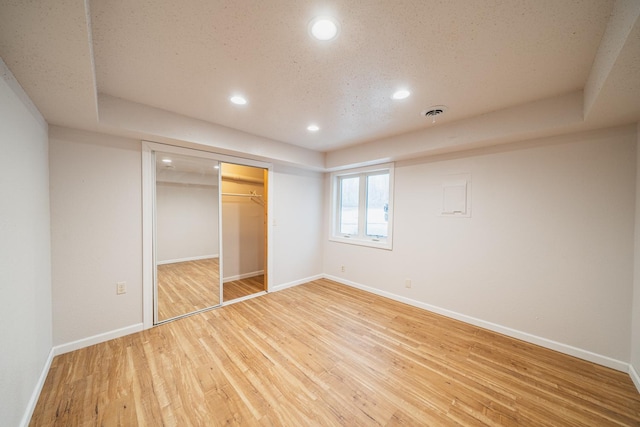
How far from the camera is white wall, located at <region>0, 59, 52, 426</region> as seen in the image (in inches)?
48.9

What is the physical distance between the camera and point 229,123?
273 cm

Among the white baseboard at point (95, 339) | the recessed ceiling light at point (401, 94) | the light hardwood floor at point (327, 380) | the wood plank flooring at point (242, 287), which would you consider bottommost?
the wood plank flooring at point (242, 287)

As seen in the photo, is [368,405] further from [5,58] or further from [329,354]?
[5,58]

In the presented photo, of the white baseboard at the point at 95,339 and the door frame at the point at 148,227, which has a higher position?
the door frame at the point at 148,227

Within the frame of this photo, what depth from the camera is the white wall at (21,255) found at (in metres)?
1.24

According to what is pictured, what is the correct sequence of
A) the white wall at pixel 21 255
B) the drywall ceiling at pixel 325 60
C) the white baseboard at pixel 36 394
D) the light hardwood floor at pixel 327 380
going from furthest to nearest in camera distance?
1. the light hardwood floor at pixel 327 380
2. the white baseboard at pixel 36 394
3. the white wall at pixel 21 255
4. the drywall ceiling at pixel 325 60

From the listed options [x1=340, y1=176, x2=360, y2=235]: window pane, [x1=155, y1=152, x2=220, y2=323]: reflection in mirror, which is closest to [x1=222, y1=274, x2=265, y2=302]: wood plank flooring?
[x1=155, y1=152, x2=220, y2=323]: reflection in mirror

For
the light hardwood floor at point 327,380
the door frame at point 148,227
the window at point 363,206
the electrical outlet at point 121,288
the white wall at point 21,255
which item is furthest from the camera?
the window at point 363,206

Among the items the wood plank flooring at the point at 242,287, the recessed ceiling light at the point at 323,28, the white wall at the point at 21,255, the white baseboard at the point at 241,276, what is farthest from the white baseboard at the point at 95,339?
the recessed ceiling light at the point at 323,28

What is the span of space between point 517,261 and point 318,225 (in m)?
3.02

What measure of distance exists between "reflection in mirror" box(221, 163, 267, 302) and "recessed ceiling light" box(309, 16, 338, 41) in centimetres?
306

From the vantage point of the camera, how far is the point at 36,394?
158 centimetres

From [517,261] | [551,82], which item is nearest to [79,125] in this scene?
[551,82]

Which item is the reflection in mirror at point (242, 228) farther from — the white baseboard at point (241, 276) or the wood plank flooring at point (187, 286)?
the wood plank flooring at point (187, 286)
